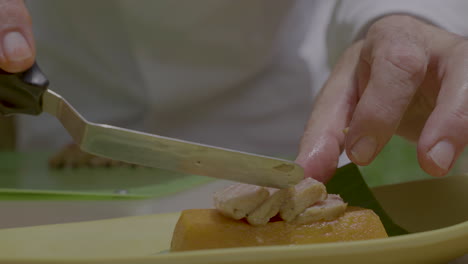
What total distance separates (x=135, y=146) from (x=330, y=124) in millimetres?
488

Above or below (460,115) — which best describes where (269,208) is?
below

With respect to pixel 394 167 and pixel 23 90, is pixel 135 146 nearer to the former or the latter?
pixel 23 90

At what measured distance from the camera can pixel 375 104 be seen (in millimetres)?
984

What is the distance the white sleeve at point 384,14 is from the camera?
142 centimetres

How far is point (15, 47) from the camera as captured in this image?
2.87ft

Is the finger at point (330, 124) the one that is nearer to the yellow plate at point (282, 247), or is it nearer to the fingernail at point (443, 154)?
the yellow plate at point (282, 247)

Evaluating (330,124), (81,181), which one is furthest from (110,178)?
(330,124)

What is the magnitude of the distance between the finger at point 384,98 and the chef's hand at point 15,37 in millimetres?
538

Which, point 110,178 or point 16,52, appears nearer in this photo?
point 16,52

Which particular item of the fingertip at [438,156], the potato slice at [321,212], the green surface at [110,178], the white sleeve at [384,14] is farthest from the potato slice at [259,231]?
the white sleeve at [384,14]

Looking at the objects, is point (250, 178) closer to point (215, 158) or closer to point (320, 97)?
point (215, 158)

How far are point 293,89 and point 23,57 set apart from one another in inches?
51.7

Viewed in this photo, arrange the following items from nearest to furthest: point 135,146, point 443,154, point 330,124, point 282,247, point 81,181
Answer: point 282,247
point 135,146
point 443,154
point 330,124
point 81,181

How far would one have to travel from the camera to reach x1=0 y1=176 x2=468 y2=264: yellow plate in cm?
66
